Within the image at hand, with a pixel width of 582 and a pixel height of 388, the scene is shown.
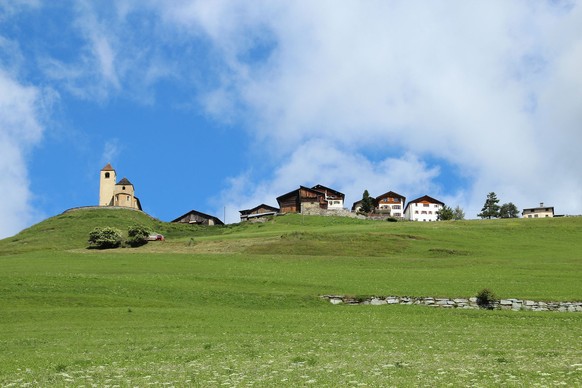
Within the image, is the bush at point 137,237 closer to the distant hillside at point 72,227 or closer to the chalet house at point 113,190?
the distant hillside at point 72,227

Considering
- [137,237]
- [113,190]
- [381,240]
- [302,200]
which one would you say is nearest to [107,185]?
[113,190]

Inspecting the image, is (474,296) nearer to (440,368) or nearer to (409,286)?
(409,286)

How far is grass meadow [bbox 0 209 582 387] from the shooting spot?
73.0 feet

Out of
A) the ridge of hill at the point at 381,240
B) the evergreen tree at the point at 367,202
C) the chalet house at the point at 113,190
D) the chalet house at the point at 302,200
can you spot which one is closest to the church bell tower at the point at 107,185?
the chalet house at the point at 113,190

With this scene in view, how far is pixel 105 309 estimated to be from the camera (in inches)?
1817

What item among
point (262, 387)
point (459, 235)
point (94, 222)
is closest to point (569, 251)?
point (459, 235)

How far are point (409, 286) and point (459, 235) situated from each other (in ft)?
172

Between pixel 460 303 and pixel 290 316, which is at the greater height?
pixel 460 303

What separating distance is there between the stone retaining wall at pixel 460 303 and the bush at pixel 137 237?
208 ft

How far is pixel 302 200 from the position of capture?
191250mm

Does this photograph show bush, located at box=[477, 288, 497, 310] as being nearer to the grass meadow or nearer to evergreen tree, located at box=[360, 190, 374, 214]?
the grass meadow

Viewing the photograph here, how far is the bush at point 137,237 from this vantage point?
359 feet

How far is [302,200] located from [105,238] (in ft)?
300

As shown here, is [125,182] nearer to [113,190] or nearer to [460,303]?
[113,190]
